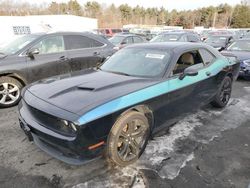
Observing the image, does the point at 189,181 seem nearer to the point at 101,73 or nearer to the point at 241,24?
the point at 101,73

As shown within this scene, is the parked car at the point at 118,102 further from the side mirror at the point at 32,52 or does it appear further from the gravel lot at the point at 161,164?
the side mirror at the point at 32,52

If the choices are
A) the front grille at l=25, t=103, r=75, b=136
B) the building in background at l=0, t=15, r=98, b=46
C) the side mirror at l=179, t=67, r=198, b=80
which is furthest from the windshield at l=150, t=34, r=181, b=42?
the building in background at l=0, t=15, r=98, b=46

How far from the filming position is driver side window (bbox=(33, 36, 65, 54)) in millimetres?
5377

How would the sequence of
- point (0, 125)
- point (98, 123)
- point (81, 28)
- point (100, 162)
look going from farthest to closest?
point (81, 28)
point (0, 125)
point (100, 162)
point (98, 123)

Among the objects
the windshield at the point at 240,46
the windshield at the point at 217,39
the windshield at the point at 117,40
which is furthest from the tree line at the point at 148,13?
the windshield at the point at 240,46

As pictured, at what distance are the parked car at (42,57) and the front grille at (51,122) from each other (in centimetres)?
250

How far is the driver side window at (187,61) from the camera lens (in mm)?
3600

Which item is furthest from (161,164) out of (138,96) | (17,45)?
(17,45)

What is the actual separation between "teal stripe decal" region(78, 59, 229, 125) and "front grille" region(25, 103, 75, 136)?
25cm

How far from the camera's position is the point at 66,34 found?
585 cm

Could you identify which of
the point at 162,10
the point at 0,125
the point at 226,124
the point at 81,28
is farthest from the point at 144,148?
the point at 162,10

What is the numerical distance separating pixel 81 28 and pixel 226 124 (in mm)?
30703

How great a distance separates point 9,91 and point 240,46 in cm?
803

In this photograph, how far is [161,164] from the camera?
302cm
